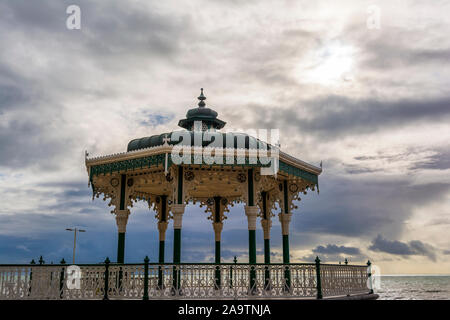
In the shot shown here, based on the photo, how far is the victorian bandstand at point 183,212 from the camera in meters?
12.7

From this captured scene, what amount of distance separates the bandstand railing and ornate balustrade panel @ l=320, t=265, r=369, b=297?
0.22 feet

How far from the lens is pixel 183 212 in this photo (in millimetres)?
14312

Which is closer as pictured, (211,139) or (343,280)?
(343,280)

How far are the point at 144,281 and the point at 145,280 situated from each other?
0.23ft

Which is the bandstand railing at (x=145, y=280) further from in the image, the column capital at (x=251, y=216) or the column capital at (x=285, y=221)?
the column capital at (x=285, y=221)

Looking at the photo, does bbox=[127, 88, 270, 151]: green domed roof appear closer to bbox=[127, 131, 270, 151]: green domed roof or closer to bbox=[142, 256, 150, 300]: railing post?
bbox=[127, 131, 270, 151]: green domed roof

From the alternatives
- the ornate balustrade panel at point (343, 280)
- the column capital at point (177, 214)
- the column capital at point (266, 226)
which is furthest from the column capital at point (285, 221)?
the column capital at point (177, 214)

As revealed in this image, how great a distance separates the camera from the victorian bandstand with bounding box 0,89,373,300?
1273cm

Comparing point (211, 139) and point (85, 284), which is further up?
point (211, 139)

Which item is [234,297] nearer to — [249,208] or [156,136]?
[249,208]

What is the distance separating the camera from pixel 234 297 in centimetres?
1241

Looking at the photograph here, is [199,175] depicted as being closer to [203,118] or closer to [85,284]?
[203,118]

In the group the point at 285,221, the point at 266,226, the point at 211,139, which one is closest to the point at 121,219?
the point at 211,139
